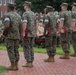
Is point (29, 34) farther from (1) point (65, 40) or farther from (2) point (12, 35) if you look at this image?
(1) point (65, 40)

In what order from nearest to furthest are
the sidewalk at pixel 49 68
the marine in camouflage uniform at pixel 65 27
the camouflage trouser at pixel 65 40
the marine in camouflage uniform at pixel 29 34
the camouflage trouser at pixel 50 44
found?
the sidewalk at pixel 49 68 → the marine in camouflage uniform at pixel 29 34 → the camouflage trouser at pixel 50 44 → the marine in camouflage uniform at pixel 65 27 → the camouflage trouser at pixel 65 40

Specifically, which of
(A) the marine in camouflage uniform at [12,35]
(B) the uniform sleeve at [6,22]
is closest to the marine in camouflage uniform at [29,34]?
(A) the marine in camouflage uniform at [12,35]

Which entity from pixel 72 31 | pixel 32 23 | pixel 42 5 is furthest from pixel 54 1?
pixel 32 23

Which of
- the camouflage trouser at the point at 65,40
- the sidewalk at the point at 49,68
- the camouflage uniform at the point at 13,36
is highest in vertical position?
the camouflage uniform at the point at 13,36

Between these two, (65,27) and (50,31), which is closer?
(50,31)

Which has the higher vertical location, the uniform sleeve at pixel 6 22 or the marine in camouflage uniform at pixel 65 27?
the uniform sleeve at pixel 6 22

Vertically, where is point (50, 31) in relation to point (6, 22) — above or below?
below

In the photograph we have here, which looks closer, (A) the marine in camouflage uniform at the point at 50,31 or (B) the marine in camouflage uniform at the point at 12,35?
(B) the marine in camouflage uniform at the point at 12,35

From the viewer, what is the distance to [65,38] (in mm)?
14539

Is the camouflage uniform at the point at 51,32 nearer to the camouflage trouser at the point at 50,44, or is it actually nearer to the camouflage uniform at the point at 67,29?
the camouflage trouser at the point at 50,44

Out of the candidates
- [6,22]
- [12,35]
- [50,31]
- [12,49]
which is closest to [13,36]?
[12,35]

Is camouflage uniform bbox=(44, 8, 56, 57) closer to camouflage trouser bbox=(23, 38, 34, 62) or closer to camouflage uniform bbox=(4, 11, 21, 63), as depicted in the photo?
camouflage trouser bbox=(23, 38, 34, 62)

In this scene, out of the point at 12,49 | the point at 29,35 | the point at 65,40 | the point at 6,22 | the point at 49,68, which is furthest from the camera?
the point at 65,40

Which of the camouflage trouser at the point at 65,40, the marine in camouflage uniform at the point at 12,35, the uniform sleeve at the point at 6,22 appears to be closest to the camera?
the uniform sleeve at the point at 6,22
